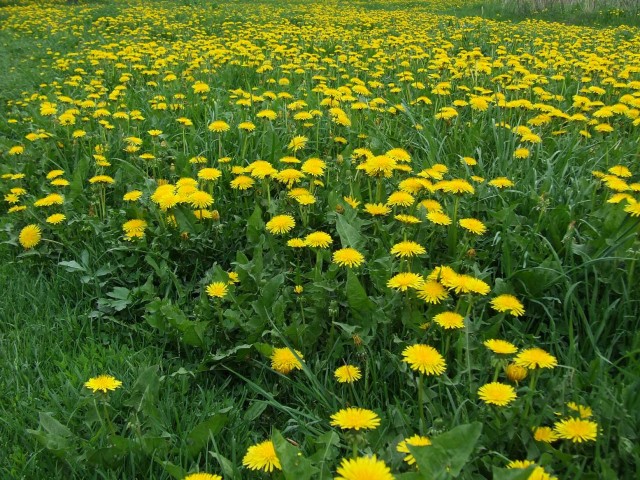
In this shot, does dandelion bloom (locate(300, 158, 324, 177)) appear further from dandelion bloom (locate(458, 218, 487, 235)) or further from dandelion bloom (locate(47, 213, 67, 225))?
dandelion bloom (locate(47, 213, 67, 225))

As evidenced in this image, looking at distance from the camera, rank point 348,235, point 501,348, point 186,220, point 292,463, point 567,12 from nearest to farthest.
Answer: point 292,463 < point 501,348 < point 348,235 < point 186,220 < point 567,12

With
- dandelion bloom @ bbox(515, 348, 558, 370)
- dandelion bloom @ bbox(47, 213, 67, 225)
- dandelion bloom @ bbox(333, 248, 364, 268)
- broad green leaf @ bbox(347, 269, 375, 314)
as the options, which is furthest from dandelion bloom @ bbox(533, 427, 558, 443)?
dandelion bloom @ bbox(47, 213, 67, 225)

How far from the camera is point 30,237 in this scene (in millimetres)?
2377

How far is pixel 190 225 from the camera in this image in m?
2.31

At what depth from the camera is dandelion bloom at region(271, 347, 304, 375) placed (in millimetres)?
1618

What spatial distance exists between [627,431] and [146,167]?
2568 mm

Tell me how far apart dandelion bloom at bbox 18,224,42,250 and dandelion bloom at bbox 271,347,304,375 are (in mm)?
1383

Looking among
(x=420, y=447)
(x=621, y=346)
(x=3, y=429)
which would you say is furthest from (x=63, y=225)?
(x=621, y=346)

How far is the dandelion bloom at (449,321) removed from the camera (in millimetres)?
1528

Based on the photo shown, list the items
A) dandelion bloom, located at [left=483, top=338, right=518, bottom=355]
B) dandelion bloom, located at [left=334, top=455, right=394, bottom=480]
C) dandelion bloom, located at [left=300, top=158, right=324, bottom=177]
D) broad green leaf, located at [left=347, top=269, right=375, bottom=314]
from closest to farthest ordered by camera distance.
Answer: dandelion bloom, located at [left=334, top=455, right=394, bottom=480]
dandelion bloom, located at [left=483, top=338, right=518, bottom=355]
broad green leaf, located at [left=347, top=269, right=375, bottom=314]
dandelion bloom, located at [left=300, top=158, right=324, bottom=177]

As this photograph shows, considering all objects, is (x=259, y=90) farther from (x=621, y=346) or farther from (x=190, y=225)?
(x=621, y=346)

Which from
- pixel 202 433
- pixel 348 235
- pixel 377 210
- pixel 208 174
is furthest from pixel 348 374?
pixel 208 174

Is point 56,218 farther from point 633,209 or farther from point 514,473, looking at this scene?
point 633,209

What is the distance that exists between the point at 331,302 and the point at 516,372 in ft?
2.03
